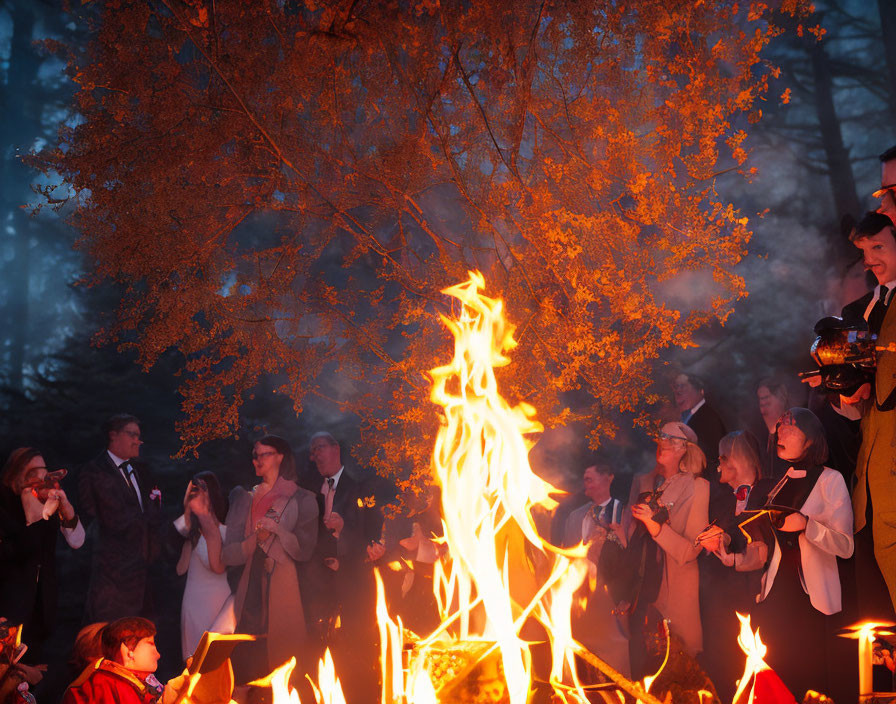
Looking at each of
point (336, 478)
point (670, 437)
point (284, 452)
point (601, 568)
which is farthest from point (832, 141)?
point (284, 452)

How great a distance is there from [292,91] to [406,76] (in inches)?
28.7

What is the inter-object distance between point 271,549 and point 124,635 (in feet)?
10.1

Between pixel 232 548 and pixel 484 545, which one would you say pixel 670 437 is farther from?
pixel 232 548

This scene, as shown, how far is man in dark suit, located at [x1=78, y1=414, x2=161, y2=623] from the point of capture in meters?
6.85

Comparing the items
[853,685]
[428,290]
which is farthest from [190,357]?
[853,685]

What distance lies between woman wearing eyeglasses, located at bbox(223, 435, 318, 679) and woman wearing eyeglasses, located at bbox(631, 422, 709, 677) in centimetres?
310

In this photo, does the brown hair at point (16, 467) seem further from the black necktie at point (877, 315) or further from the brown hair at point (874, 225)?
the brown hair at point (874, 225)

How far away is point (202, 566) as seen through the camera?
23.2 ft

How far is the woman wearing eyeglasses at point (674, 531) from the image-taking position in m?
5.76

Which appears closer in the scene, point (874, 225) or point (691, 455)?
point (874, 225)

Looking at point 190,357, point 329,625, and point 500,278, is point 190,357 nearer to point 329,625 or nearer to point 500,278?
point 329,625

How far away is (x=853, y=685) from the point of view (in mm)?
4785

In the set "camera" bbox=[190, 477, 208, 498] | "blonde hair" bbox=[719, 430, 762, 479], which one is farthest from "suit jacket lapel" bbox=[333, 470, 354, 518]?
"blonde hair" bbox=[719, 430, 762, 479]

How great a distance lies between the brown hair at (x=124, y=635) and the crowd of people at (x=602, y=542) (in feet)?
0.05
